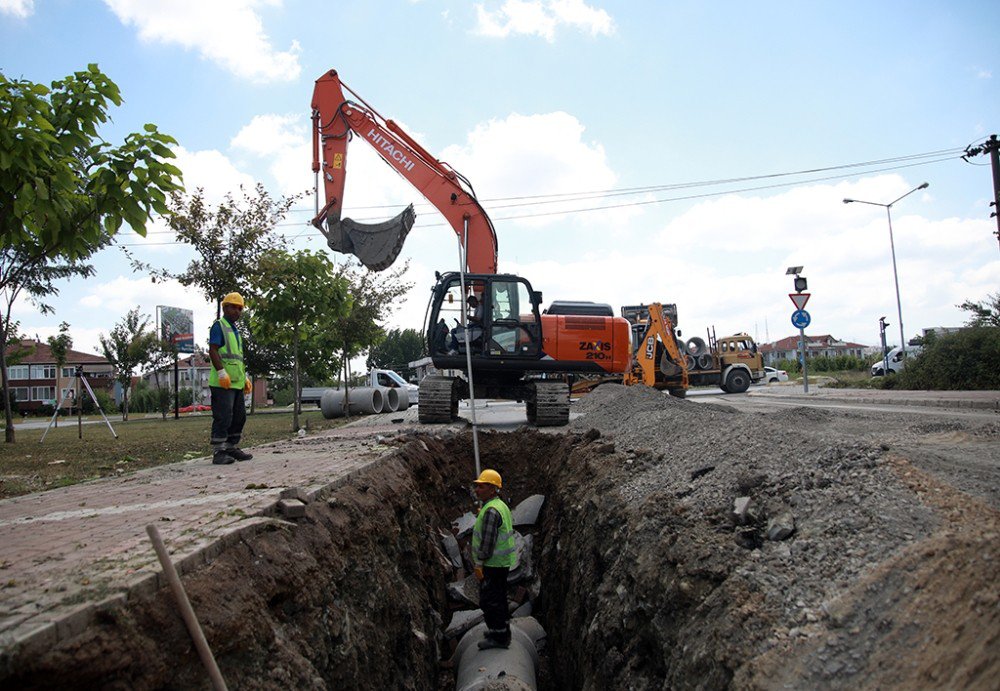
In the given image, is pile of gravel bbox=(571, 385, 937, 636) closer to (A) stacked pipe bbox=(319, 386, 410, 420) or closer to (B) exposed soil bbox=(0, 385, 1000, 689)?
(B) exposed soil bbox=(0, 385, 1000, 689)

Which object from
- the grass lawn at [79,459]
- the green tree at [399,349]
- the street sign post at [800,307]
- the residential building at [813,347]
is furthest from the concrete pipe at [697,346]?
the residential building at [813,347]

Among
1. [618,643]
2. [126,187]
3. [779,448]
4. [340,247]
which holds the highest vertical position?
[340,247]

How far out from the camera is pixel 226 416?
25.5 ft

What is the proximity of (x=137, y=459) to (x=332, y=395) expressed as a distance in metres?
10.9

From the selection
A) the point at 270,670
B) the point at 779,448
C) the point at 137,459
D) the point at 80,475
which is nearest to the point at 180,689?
the point at 270,670

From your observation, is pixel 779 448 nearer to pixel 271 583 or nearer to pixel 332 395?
pixel 271 583

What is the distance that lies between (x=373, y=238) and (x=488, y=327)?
2706mm

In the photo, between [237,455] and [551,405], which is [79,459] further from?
[551,405]

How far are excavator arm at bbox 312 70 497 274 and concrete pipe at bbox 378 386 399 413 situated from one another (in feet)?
29.3

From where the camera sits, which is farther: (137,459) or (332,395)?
(332,395)

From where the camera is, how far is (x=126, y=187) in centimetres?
520

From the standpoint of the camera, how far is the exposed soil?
2.65 m

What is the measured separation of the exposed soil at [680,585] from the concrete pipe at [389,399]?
14.2m

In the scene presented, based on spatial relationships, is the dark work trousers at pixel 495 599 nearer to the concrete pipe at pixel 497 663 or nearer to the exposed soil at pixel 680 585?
the concrete pipe at pixel 497 663
